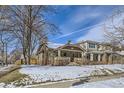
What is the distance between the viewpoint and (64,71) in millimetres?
4535

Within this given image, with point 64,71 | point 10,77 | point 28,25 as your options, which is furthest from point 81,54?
point 10,77

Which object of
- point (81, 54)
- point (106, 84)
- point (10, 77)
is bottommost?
point (106, 84)

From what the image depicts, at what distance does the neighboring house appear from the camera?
4508 millimetres

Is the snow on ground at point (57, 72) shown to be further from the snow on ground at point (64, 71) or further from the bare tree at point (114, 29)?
the bare tree at point (114, 29)

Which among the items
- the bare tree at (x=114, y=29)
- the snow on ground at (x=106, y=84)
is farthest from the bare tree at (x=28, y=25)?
the snow on ground at (x=106, y=84)

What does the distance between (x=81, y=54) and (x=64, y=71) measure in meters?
0.31

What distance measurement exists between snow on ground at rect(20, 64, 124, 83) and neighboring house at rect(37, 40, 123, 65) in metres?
0.07

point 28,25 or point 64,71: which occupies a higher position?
point 28,25

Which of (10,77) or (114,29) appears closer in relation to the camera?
(10,77)

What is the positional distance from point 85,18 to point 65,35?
1.12ft

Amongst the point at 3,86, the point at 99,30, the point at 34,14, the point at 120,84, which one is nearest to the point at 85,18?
the point at 99,30

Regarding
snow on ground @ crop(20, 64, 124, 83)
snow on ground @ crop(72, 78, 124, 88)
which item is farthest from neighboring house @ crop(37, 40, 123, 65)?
snow on ground @ crop(72, 78, 124, 88)

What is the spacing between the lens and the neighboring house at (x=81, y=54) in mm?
4508

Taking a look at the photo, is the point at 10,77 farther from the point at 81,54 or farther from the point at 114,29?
the point at 114,29
